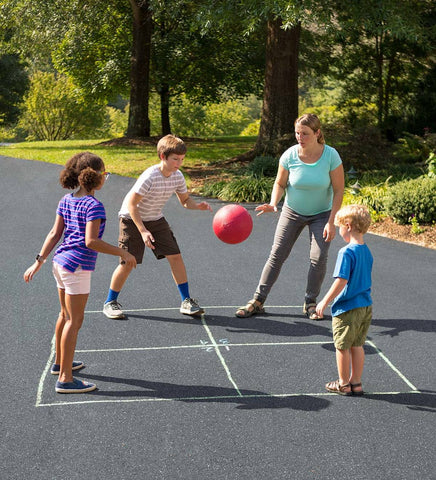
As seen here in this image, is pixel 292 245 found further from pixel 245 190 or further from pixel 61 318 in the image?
pixel 245 190

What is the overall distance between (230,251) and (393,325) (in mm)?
3641

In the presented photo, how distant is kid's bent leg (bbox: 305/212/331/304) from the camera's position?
23.5ft

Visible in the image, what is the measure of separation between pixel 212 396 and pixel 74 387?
115 centimetres

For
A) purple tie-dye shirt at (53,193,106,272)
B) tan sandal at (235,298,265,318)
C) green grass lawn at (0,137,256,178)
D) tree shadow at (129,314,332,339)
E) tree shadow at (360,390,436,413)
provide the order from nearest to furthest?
purple tie-dye shirt at (53,193,106,272), tree shadow at (360,390,436,413), tree shadow at (129,314,332,339), tan sandal at (235,298,265,318), green grass lawn at (0,137,256,178)

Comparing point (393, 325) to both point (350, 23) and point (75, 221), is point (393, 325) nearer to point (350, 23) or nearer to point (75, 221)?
point (75, 221)

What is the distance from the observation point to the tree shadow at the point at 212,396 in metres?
5.38

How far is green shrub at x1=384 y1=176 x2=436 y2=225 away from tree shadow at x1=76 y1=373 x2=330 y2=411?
706 cm

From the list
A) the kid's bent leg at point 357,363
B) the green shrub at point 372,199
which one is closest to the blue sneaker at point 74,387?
the kid's bent leg at point 357,363

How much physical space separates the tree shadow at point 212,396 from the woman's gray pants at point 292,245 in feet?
6.59

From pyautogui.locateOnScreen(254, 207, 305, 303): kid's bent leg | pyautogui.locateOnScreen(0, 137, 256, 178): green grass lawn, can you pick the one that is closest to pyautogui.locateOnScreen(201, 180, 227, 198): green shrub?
pyautogui.locateOnScreen(0, 137, 256, 178): green grass lawn

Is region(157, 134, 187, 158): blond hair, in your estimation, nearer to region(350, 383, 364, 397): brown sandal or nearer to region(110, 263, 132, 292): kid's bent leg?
region(110, 263, 132, 292): kid's bent leg

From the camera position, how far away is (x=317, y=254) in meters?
7.27

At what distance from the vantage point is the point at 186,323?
716 cm

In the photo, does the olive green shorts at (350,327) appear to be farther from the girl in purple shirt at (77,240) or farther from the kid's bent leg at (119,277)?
the kid's bent leg at (119,277)
